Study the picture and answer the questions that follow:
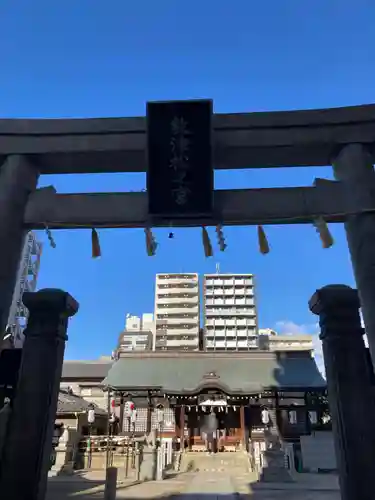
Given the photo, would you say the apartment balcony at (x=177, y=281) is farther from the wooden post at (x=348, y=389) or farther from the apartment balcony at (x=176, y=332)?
the wooden post at (x=348, y=389)

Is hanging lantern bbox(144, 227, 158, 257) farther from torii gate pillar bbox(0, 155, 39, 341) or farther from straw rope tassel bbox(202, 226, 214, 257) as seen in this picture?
torii gate pillar bbox(0, 155, 39, 341)

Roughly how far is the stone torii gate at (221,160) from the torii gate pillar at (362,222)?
0.06 ft

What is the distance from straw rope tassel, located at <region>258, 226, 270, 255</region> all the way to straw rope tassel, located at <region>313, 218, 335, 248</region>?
799 mm

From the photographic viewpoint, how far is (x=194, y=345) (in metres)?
81.5

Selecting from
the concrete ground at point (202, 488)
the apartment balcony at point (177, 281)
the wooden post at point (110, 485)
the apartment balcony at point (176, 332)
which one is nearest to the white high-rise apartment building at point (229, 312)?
the apartment balcony at point (176, 332)

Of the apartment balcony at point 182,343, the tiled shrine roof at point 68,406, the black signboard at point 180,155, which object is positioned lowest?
the tiled shrine roof at point 68,406

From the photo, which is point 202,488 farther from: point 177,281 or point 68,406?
point 177,281

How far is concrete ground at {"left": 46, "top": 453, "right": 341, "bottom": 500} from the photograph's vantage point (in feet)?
38.8

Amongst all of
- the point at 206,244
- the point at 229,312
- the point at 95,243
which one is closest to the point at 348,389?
the point at 206,244

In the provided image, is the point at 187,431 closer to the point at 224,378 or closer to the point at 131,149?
the point at 224,378

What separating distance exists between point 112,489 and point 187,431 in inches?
848

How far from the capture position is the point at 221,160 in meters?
6.53

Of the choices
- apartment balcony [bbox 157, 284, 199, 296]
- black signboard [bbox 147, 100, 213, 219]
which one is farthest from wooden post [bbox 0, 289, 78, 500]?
apartment balcony [bbox 157, 284, 199, 296]

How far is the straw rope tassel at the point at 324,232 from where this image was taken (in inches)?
238
